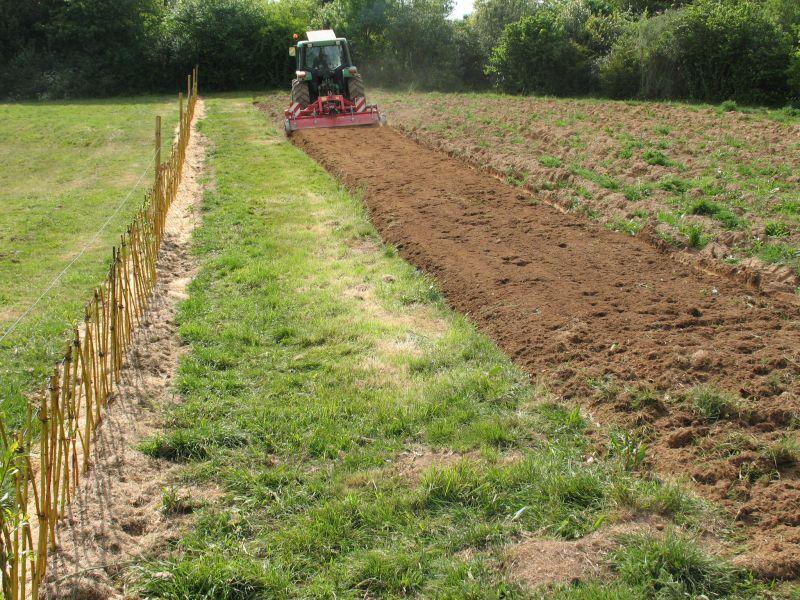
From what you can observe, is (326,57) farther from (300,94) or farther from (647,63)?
(647,63)

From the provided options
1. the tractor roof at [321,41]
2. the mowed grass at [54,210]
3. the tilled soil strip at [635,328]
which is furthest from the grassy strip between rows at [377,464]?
the tractor roof at [321,41]

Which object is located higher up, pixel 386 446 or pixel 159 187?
pixel 159 187

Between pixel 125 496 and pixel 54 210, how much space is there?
8.14m

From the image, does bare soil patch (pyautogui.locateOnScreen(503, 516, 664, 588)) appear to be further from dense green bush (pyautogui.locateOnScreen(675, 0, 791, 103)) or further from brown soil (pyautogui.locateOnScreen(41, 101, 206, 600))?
dense green bush (pyautogui.locateOnScreen(675, 0, 791, 103))

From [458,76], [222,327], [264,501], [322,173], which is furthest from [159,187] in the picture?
[458,76]

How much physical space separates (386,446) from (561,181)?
7.50m

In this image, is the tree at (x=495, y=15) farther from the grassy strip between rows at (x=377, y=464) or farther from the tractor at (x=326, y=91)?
the grassy strip between rows at (x=377, y=464)

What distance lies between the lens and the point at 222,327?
6984 mm

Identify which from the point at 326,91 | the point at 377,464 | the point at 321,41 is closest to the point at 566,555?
the point at 377,464

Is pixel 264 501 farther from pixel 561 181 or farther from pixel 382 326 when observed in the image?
pixel 561 181

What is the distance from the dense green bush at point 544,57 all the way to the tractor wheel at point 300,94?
33.4 feet

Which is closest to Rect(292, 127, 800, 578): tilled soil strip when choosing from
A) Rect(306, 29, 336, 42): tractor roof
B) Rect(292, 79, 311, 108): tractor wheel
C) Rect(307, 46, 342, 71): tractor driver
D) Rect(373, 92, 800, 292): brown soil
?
Rect(373, 92, 800, 292): brown soil

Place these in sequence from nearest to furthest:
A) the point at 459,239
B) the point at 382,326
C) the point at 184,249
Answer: the point at 382,326 < the point at 459,239 < the point at 184,249

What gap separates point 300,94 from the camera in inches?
725
